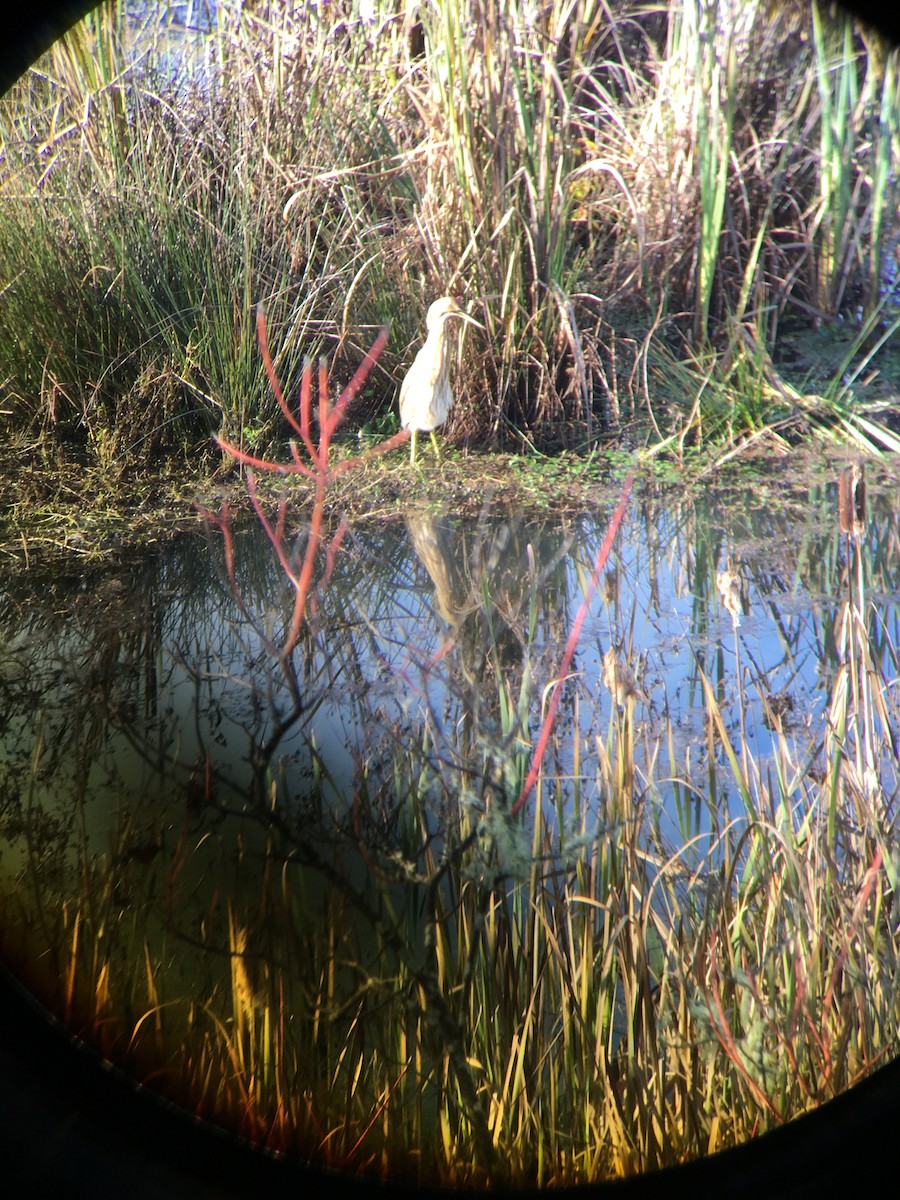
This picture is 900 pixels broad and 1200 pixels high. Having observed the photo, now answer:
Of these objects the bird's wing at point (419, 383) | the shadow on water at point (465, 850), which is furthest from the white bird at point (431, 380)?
the shadow on water at point (465, 850)

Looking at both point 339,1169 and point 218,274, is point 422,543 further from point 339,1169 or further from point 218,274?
point 339,1169

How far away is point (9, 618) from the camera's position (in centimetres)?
65

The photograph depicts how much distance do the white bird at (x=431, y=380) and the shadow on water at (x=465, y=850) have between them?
0.11m

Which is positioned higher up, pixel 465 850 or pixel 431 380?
pixel 431 380

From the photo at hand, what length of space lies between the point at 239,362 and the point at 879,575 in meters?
0.58

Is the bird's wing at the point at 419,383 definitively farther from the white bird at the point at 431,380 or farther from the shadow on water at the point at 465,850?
the shadow on water at the point at 465,850

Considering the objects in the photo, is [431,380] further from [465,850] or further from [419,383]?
[465,850]

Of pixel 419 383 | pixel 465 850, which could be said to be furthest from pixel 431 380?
pixel 465 850

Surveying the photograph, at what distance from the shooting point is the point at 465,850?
0.64 meters

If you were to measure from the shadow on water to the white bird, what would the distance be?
11cm

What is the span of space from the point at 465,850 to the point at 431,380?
394mm

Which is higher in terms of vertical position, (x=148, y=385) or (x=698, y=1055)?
(x=148, y=385)

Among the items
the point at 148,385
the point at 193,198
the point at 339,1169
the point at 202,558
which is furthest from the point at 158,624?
the point at 339,1169

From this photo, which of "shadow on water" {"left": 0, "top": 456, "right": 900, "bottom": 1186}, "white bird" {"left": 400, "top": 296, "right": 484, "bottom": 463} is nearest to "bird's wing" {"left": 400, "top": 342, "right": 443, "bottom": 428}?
"white bird" {"left": 400, "top": 296, "right": 484, "bottom": 463}
